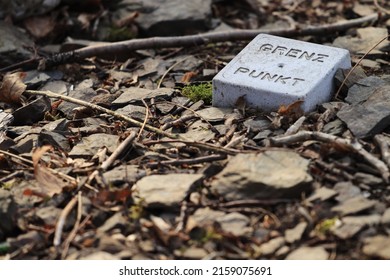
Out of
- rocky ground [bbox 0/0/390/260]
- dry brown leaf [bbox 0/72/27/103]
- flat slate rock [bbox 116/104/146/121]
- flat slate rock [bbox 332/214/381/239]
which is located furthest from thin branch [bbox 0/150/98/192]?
flat slate rock [bbox 332/214/381/239]

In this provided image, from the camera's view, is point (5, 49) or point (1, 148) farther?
point (5, 49)

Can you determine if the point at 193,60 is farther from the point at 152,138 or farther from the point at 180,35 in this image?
the point at 152,138

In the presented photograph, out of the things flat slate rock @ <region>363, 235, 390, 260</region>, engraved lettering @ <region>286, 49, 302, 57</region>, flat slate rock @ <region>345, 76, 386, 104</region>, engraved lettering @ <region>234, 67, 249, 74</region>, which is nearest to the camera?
flat slate rock @ <region>363, 235, 390, 260</region>

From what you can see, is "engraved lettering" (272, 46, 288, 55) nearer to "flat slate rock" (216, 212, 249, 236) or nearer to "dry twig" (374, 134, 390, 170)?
"dry twig" (374, 134, 390, 170)

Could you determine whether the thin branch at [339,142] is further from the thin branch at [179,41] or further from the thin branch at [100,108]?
the thin branch at [179,41]

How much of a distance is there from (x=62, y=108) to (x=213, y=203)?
5.19 ft

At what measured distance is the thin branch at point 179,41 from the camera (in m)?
5.52

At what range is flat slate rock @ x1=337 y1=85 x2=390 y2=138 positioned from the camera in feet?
13.5

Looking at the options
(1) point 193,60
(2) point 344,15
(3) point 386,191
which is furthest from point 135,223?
(2) point 344,15

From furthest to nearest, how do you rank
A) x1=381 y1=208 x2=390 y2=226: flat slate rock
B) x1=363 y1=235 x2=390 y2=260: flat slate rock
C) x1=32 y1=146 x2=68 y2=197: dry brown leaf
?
x1=32 y1=146 x2=68 y2=197: dry brown leaf
x1=381 y1=208 x2=390 y2=226: flat slate rock
x1=363 y1=235 x2=390 y2=260: flat slate rock

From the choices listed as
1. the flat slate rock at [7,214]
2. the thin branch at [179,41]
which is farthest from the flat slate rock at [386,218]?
the thin branch at [179,41]

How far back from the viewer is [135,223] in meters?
3.59

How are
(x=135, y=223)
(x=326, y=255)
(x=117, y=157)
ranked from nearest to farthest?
(x=326, y=255)
(x=135, y=223)
(x=117, y=157)

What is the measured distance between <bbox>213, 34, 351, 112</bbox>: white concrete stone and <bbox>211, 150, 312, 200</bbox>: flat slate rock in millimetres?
638
